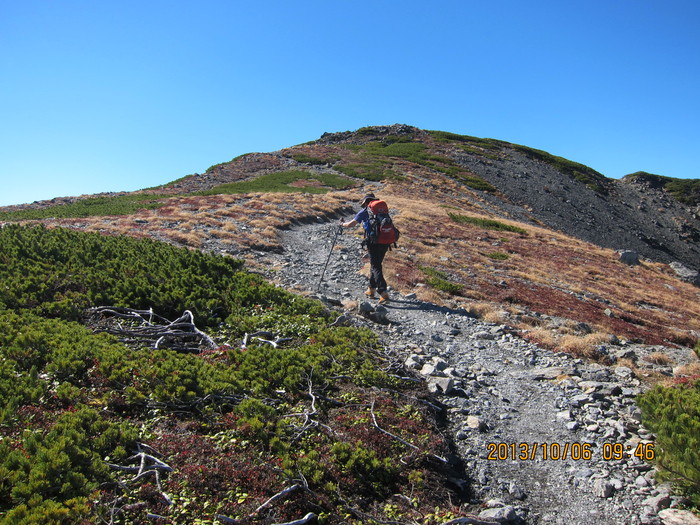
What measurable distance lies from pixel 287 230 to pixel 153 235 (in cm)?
686

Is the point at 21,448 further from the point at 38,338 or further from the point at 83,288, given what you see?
the point at 83,288

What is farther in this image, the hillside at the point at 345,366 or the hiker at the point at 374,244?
the hiker at the point at 374,244

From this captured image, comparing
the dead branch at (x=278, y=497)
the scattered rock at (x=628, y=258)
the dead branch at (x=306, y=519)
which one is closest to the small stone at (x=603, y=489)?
the dead branch at (x=306, y=519)

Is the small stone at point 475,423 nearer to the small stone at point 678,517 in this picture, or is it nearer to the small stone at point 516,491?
the small stone at point 516,491

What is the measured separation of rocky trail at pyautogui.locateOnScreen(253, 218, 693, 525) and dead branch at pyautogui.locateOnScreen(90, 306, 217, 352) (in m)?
3.42

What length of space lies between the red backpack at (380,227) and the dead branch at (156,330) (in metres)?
5.33

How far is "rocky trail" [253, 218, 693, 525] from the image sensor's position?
445 cm

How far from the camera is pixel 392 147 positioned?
65.4 meters

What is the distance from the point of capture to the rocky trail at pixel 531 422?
4453 mm

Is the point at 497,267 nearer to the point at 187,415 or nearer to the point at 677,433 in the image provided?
the point at 677,433

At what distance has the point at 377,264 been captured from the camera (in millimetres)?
11930
